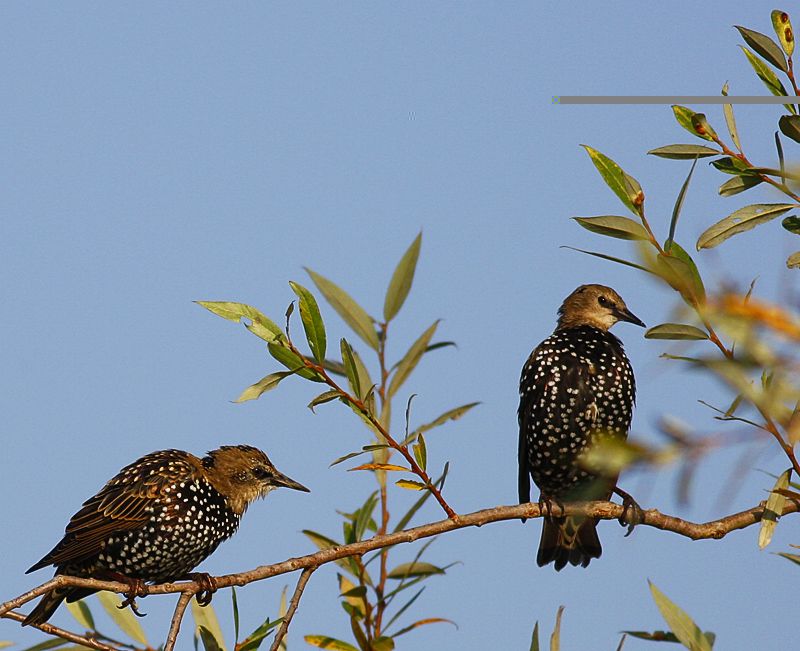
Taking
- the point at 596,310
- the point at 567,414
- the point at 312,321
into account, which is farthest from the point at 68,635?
the point at 596,310

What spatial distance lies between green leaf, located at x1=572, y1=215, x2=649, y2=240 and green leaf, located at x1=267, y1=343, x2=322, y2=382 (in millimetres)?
1096

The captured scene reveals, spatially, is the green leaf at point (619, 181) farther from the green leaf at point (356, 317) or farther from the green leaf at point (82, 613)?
the green leaf at point (82, 613)

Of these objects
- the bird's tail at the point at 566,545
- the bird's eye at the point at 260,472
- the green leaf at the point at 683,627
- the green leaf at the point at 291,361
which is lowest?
the bird's tail at the point at 566,545

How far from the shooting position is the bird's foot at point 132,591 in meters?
3.97

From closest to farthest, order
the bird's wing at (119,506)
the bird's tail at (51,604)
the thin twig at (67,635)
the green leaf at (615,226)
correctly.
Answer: the green leaf at (615,226) → the thin twig at (67,635) → the bird's tail at (51,604) → the bird's wing at (119,506)

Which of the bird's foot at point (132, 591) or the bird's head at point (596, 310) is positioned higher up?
the bird's head at point (596, 310)

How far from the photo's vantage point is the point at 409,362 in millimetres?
3746

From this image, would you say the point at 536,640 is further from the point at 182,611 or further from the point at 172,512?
the point at 172,512

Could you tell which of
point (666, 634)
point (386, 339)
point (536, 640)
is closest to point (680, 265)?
point (666, 634)

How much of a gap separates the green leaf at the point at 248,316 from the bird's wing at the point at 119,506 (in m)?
2.97

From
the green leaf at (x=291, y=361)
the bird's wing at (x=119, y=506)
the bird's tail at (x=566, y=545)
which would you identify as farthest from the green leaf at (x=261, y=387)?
the bird's tail at (x=566, y=545)

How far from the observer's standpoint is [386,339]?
12.3ft

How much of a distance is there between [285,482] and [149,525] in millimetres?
984

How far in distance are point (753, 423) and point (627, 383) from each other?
4685 mm
